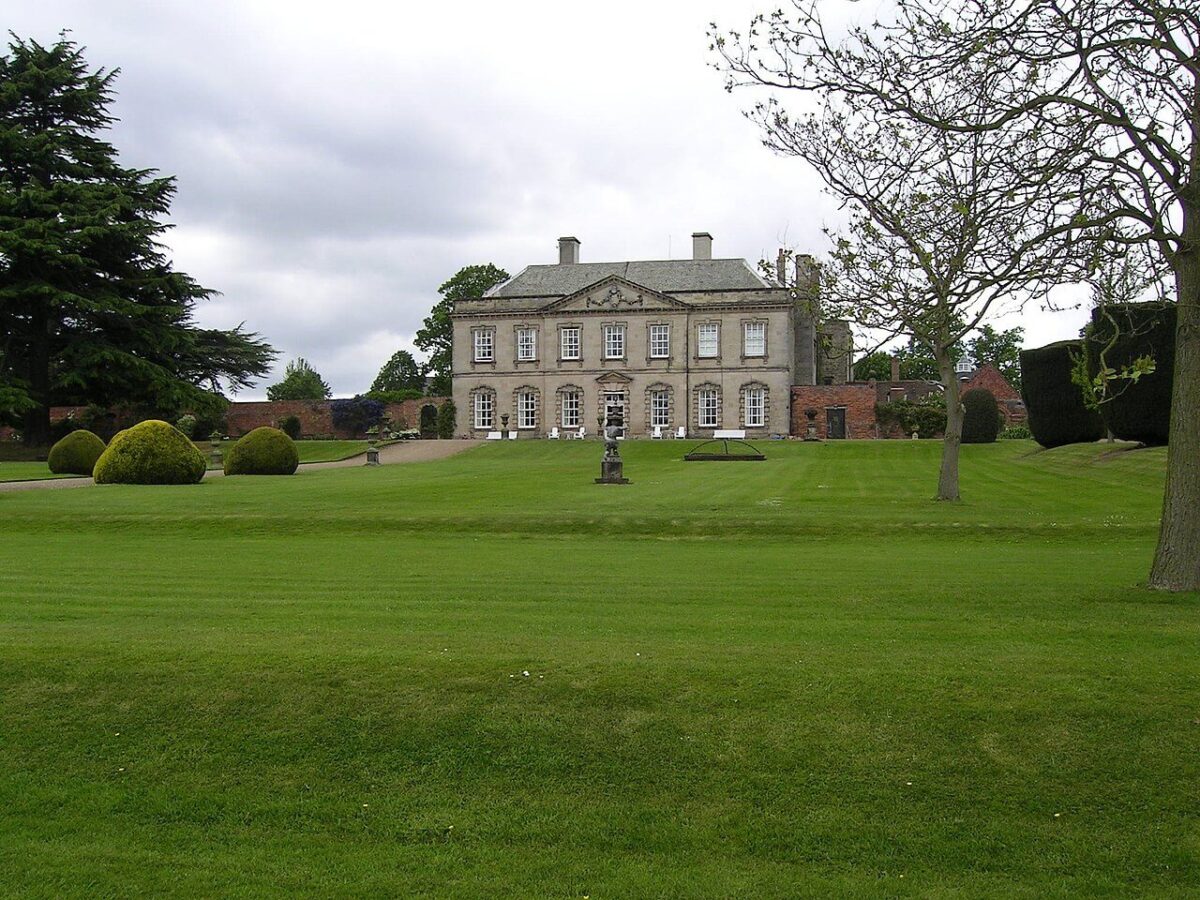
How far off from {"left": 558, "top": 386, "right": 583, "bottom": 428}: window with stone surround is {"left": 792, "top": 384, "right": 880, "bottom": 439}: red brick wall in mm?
13303

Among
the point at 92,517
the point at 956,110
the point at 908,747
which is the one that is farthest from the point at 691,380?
the point at 908,747

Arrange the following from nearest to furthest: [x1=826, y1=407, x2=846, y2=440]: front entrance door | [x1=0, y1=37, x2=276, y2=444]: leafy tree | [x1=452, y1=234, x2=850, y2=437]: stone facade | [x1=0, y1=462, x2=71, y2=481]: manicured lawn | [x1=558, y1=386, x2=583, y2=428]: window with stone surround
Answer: [x1=0, y1=462, x2=71, y2=481]: manicured lawn → [x1=0, y1=37, x2=276, y2=444]: leafy tree → [x1=826, y1=407, x2=846, y2=440]: front entrance door → [x1=452, y1=234, x2=850, y2=437]: stone facade → [x1=558, y1=386, x2=583, y2=428]: window with stone surround

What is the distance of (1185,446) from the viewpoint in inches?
352

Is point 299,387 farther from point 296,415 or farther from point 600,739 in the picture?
point 600,739

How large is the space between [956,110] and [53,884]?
9.01 meters

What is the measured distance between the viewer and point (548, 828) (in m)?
5.12

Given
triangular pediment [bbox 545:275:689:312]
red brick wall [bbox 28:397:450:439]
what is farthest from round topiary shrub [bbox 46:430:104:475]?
triangular pediment [bbox 545:275:689:312]

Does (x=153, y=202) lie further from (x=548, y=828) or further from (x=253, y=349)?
(x=548, y=828)

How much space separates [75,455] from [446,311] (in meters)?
45.1

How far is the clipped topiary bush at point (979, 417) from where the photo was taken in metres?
46.4

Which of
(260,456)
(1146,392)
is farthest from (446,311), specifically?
(1146,392)

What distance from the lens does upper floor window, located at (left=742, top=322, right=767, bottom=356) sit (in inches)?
2329

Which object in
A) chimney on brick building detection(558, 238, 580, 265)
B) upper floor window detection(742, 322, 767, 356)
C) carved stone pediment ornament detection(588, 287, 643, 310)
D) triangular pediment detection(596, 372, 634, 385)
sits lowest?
Answer: triangular pediment detection(596, 372, 634, 385)

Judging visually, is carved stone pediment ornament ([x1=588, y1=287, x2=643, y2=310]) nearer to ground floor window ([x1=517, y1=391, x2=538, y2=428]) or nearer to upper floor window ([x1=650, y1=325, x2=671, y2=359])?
upper floor window ([x1=650, y1=325, x2=671, y2=359])
